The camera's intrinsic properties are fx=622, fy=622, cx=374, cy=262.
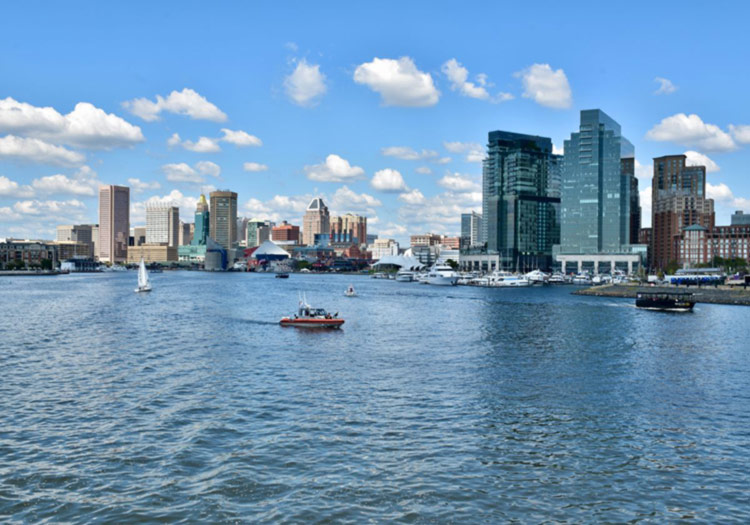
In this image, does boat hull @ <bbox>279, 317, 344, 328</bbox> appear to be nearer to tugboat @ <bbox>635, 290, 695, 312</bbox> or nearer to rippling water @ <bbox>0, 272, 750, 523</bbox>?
rippling water @ <bbox>0, 272, 750, 523</bbox>

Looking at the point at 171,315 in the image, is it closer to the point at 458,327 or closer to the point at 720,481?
the point at 458,327

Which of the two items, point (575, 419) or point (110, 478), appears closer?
point (110, 478)

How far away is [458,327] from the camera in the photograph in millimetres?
84625

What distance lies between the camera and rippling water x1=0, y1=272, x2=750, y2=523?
23984mm

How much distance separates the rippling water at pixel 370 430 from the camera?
24.0 metres

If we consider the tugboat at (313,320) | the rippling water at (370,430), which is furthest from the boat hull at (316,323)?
the rippling water at (370,430)

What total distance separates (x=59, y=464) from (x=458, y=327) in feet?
205

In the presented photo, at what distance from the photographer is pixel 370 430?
3272 cm

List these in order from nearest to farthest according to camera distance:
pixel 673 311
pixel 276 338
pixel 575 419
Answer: pixel 575 419 < pixel 276 338 < pixel 673 311

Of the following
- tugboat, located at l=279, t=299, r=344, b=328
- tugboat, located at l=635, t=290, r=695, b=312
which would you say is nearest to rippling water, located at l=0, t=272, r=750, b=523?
tugboat, located at l=279, t=299, r=344, b=328

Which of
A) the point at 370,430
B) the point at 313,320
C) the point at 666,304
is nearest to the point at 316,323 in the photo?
the point at 313,320

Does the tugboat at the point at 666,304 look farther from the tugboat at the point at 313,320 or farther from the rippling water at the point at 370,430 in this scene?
the tugboat at the point at 313,320

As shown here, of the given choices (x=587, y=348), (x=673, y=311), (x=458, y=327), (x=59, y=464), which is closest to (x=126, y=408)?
(x=59, y=464)

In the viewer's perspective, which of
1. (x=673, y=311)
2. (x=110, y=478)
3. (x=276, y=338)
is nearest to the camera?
(x=110, y=478)
